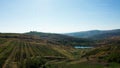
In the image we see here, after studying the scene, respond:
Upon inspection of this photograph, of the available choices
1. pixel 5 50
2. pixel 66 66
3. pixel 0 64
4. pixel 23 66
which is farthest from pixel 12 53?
pixel 66 66

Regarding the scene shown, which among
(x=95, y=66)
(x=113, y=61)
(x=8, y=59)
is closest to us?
(x=95, y=66)

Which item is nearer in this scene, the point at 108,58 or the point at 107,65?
the point at 107,65

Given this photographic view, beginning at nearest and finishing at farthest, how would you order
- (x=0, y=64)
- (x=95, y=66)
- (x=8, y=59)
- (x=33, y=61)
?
1. (x=95, y=66)
2. (x=33, y=61)
3. (x=0, y=64)
4. (x=8, y=59)

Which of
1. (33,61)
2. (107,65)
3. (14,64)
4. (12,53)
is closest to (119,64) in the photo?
(107,65)

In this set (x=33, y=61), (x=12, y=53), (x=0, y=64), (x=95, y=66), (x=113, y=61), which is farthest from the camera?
(x=12, y=53)

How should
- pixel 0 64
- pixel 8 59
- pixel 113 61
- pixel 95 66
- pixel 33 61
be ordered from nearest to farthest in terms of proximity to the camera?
pixel 95 66 < pixel 113 61 < pixel 33 61 < pixel 0 64 < pixel 8 59

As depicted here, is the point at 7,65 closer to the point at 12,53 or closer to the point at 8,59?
the point at 8,59

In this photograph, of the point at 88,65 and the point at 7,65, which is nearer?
the point at 88,65

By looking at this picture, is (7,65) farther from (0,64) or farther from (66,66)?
(66,66)

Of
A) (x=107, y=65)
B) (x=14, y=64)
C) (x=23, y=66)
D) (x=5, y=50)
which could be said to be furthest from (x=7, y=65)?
(x=107, y=65)
